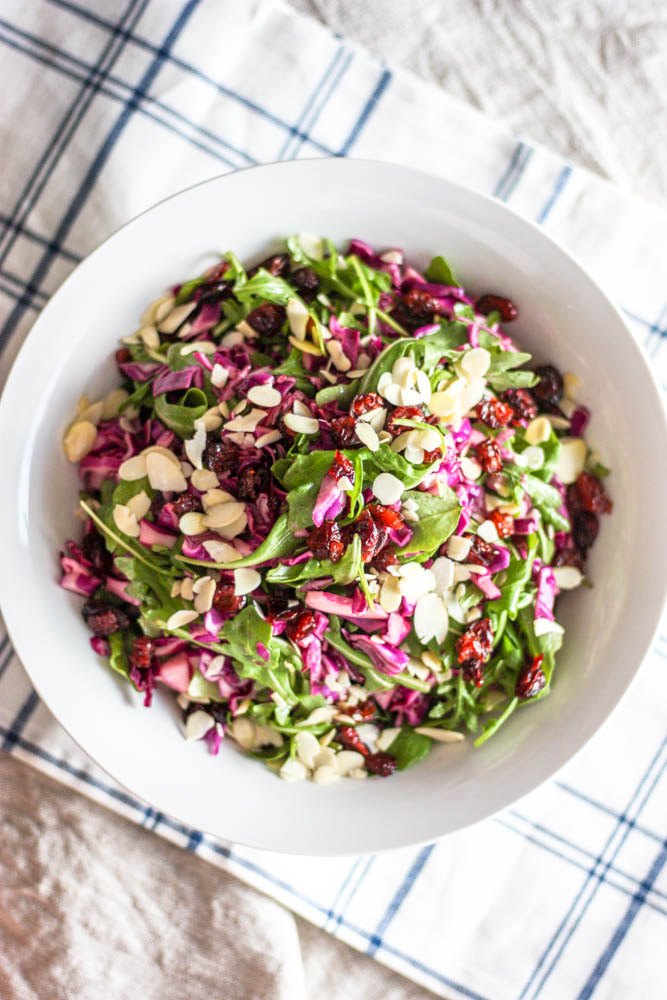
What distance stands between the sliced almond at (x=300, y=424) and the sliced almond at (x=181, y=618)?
448 millimetres

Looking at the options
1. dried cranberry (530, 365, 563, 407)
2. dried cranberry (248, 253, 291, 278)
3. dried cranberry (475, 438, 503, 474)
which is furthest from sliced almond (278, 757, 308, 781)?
dried cranberry (248, 253, 291, 278)

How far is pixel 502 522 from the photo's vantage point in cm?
177

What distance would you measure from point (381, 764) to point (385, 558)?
0.58 metres

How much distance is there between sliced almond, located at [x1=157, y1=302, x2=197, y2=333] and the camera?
1894mm

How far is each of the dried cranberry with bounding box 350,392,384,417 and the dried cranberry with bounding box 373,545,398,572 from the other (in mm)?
283

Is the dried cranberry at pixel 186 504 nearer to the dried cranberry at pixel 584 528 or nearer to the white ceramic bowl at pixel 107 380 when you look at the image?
Answer: the white ceramic bowl at pixel 107 380

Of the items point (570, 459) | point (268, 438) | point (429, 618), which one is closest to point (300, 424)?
point (268, 438)

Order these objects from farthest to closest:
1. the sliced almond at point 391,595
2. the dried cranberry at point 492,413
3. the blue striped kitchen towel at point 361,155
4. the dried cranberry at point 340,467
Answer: the blue striped kitchen towel at point 361,155, the dried cranberry at point 492,413, the sliced almond at point 391,595, the dried cranberry at point 340,467

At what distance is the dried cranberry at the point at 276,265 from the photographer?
1911 millimetres

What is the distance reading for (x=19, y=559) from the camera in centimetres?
189

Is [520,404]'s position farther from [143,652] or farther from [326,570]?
[143,652]

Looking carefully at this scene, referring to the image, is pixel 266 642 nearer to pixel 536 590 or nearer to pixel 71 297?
pixel 536 590

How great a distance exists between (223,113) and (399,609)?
1.47m

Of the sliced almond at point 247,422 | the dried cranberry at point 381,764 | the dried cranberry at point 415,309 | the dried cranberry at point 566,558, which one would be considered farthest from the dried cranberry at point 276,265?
the dried cranberry at point 381,764
